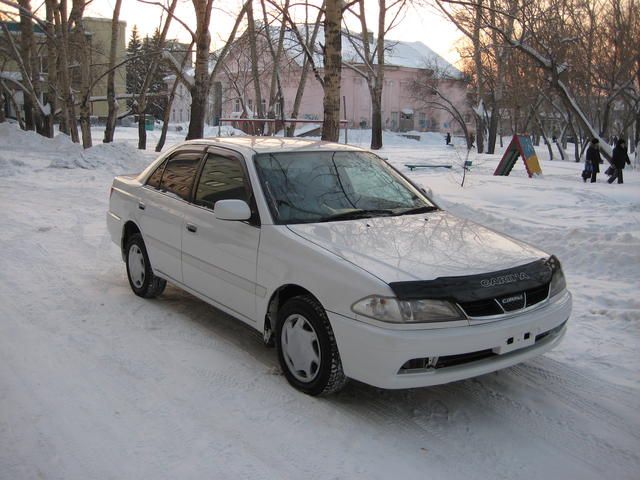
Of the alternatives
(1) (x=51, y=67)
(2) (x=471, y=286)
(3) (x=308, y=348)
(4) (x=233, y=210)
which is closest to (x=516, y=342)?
(2) (x=471, y=286)

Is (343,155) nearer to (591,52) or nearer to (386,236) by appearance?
(386,236)

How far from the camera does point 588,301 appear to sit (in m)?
6.27

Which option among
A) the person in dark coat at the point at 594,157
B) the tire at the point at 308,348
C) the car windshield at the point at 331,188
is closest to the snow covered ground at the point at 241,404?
the tire at the point at 308,348

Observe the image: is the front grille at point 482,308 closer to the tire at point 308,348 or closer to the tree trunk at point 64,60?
the tire at point 308,348

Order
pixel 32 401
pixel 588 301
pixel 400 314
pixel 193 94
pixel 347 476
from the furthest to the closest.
A: pixel 193 94 → pixel 588 301 → pixel 32 401 → pixel 400 314 → pixel 347 476

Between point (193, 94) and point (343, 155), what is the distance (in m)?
14.8

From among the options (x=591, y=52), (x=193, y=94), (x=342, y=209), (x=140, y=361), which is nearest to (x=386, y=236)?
(x=342, y=209)

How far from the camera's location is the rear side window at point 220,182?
4.88m

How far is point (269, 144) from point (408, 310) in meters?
2.22

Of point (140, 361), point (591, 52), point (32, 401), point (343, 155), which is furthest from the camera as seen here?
point (591, 52)

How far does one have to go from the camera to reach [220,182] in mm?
5094

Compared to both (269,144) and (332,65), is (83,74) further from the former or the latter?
(269,144)

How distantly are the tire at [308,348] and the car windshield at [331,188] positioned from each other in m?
0.70

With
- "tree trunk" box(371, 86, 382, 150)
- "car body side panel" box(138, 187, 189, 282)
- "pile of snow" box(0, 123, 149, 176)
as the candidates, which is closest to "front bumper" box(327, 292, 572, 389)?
"car body side panel" box(138, 187, 189, 282)
